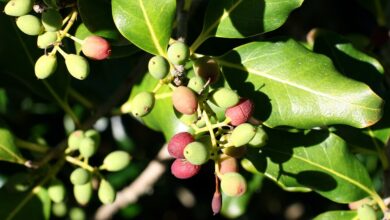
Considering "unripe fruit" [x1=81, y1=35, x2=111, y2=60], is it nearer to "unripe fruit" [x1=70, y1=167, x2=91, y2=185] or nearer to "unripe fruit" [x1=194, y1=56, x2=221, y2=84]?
"unripe fruit" [x1=194, y1=56, x2=221, y2=84]

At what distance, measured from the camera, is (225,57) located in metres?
1.38

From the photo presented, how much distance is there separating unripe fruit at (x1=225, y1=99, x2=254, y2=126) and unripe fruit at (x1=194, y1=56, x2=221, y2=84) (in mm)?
78

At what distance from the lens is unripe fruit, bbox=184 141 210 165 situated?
1.13 m

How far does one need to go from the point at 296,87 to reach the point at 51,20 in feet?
1.51

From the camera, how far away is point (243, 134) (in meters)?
1.16

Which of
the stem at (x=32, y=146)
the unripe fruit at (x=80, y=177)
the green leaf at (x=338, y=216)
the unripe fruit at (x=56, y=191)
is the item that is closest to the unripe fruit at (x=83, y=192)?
the unripe fruit at (x=80, y=177)

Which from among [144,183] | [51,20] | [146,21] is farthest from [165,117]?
[144,183]

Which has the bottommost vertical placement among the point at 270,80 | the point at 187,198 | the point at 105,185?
the point at 187,198

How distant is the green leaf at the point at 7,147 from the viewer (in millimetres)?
1590

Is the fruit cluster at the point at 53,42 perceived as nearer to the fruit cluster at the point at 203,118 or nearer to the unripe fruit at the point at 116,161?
the fruit cluster at the point at 203,118

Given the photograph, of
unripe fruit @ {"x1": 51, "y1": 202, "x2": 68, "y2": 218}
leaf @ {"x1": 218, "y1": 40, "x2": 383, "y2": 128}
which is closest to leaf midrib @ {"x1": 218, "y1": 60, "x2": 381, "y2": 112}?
leaf @ {"x1": 218, "y1": 40, "x2": 383, "y2": 128}

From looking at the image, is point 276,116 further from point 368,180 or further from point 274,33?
point 274,33

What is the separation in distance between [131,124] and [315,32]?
3.16 ft

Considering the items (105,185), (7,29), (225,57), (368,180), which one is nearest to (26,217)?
(105,185)
